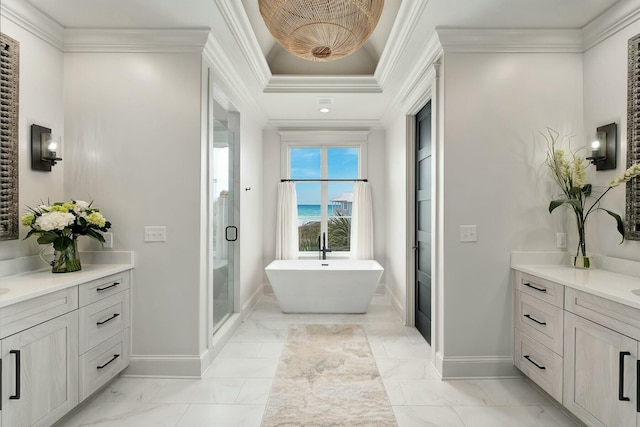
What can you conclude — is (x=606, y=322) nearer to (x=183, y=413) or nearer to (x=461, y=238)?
(x=461, y=238)

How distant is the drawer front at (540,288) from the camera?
7.13 feet

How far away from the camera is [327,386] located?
2541 millimetres

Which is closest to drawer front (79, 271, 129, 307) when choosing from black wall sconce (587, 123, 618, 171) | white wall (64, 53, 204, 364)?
white wall (64, 53, 204, 364)

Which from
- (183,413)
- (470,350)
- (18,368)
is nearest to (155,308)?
(183,413)

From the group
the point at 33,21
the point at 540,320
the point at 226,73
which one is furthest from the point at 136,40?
the point at 540,320

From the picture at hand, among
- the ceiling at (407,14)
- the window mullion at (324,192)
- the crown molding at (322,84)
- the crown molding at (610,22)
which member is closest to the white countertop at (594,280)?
the crown molding at (610,22)

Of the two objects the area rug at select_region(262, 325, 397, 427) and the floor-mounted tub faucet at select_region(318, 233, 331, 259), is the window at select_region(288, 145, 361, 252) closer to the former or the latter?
the floor-mounted tub faucet at select_region(318, 233, 331, 259)

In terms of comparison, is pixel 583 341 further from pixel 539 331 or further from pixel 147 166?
pixel 147 166

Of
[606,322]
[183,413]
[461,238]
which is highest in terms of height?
[461,238]

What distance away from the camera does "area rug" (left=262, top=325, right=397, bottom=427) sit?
2.15 meters

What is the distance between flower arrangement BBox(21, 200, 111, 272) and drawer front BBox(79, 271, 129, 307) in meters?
0.23

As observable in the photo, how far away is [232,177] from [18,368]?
244 centimetres

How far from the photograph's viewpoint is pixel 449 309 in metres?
2.65

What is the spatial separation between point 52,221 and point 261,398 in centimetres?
178
